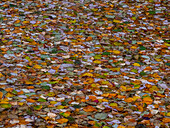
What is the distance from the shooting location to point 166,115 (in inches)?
152

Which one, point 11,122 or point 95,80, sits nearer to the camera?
point 11,122

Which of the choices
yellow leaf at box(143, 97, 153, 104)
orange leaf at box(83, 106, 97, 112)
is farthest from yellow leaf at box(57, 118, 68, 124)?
yellow leaf at box(143, 97, 153, 104)

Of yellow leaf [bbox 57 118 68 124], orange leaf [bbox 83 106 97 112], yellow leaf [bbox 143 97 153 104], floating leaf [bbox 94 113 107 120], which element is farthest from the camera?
yellow leaf [bbox 143 97 153 104]

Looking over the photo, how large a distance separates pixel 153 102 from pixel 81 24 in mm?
3131

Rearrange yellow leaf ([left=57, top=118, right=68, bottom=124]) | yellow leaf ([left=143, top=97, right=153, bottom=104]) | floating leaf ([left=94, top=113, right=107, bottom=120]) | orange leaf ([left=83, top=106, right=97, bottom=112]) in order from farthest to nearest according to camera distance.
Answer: yellow leaf ([left=143, top=97, right=153, bottom=104]), orange leaf ([left=83, top=106, right=97, bottom=112]), floating leaf ([left=94, top=113, right=107, bottom=120]), yellow leaf ([left=57, top=118, right=68, bottom=124])

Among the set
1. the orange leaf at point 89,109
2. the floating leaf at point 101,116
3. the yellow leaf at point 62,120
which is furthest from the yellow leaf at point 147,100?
the yellow leaf at point 62,120

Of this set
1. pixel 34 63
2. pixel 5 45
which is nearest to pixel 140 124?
pixel 34 63

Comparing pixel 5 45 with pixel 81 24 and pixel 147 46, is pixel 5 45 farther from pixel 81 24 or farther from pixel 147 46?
pixel 147 46

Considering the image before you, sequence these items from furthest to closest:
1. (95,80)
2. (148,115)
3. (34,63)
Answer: (34,63), (95,80), (148,115)

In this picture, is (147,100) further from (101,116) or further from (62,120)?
(62,120)

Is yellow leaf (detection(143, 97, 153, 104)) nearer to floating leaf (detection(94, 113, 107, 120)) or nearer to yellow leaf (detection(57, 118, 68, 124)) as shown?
floating leaf (detection(94, 113, 107, 120))

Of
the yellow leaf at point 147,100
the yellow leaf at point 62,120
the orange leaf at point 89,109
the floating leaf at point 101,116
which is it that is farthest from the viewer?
the yellow leaf at point 147,100

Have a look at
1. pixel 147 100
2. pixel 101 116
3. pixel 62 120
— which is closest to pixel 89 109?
pixel 101 116

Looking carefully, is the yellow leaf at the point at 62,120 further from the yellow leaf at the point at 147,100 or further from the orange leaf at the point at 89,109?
the yellow leaf at the point at 147,100
